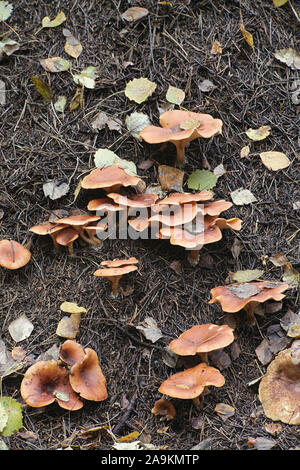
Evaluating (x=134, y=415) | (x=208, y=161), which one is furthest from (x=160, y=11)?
(x=134, y=415)

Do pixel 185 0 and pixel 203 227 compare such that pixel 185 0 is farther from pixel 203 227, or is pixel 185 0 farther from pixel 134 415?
pixel 134 415

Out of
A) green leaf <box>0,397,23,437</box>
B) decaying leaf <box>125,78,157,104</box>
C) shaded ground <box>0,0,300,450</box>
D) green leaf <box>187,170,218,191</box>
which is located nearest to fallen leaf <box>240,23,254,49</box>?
shaded ground <box>0,0,300,450</box>

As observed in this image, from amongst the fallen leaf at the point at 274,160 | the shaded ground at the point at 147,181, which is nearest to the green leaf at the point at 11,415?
the shaded ground at the point at 147,181

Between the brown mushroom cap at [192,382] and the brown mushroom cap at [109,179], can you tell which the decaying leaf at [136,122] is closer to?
the brown mushroom cap at [109,179]

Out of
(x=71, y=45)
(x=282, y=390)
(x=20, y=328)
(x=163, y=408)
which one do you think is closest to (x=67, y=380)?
(x=20, y=328)

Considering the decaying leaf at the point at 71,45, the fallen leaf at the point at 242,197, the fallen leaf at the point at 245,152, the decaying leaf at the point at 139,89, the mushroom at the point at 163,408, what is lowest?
the mushroom at the point at 163,408

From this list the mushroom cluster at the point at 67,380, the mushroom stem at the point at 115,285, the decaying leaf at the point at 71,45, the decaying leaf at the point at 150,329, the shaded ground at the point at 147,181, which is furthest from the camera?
the decaying leaf at the point at 71,45
